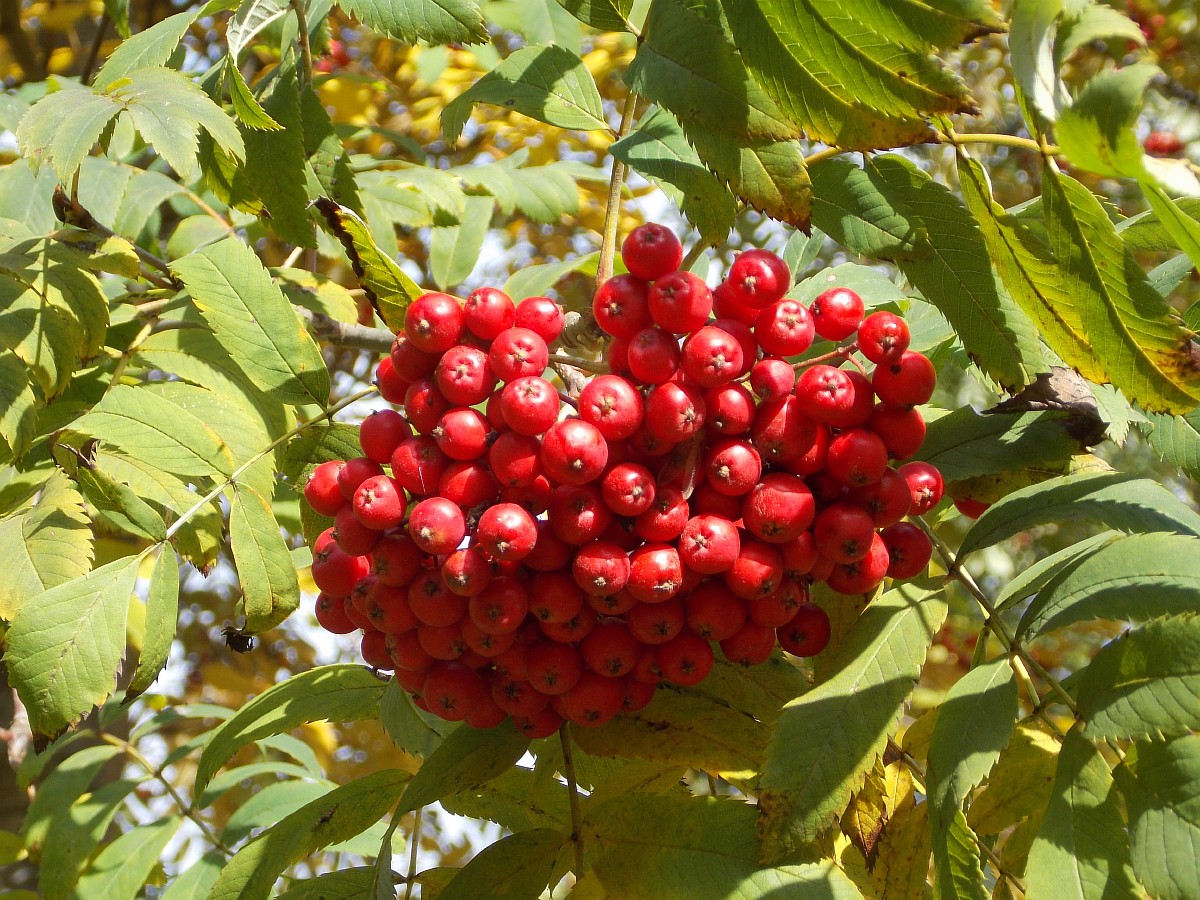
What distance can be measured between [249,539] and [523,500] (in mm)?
449

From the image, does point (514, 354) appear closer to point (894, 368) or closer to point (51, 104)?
point (894, 368)

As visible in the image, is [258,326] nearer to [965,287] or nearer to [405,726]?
[405,726]

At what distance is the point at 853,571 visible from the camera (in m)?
1.21

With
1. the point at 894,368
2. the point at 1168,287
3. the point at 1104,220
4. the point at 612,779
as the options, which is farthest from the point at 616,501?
the point at 1168,287

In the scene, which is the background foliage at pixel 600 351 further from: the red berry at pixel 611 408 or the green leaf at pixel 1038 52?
the red berry at pixel 611 408

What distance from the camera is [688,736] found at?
1321 mm

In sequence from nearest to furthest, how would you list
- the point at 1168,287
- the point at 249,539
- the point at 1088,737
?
the point at 1088,737
the point at 249,539
the point at 1168,287

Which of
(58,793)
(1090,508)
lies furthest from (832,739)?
(58,793)

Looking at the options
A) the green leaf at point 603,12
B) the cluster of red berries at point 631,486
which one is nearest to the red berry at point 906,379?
the cluster of red berries at point 631,486

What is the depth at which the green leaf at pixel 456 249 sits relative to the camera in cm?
250

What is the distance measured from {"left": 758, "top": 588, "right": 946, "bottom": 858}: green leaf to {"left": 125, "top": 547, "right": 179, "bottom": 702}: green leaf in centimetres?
78

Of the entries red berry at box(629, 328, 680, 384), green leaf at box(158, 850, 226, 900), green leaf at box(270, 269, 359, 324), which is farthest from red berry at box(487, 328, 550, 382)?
green leaf at box(158, 850, 226, 900)

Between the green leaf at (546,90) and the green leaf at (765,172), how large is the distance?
0.39m

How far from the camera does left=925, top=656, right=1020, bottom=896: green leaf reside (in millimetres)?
1025
